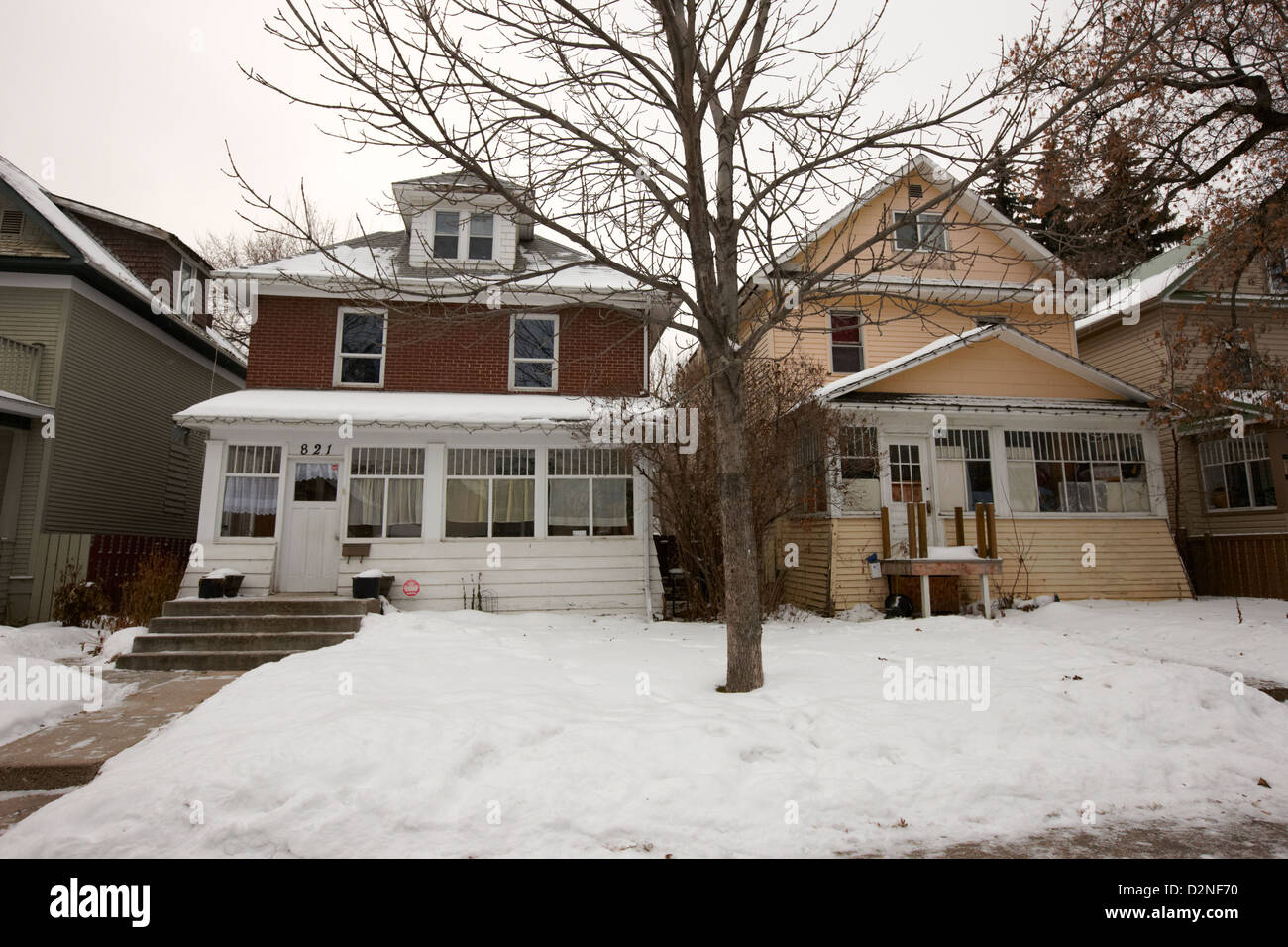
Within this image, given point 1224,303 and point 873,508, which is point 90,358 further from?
point 1224,303

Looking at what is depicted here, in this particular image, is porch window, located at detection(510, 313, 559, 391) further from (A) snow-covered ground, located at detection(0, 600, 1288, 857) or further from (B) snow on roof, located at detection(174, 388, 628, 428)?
(A) snow-covered ground, located at detection(0, 600, 1288, 857)

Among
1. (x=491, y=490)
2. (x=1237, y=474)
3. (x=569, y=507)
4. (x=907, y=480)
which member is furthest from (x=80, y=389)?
(x=1237, y=474)

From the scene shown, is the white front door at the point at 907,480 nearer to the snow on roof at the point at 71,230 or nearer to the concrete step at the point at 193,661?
the concrete step at the point at 193,661

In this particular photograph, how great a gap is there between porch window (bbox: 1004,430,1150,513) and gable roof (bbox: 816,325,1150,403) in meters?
0.93

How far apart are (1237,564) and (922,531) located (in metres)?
7.34

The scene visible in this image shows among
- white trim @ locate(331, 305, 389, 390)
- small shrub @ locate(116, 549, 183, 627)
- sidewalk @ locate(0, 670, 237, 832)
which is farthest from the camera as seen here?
white trim @ locate(331, 305, 389, 390)

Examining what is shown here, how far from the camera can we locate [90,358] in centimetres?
1365

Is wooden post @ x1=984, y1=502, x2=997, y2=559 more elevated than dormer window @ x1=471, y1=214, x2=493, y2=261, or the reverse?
dormer window @ x1=471, y1=214, x2=493, y2=261

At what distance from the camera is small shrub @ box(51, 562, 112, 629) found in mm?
11453

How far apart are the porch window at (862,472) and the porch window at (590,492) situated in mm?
3946

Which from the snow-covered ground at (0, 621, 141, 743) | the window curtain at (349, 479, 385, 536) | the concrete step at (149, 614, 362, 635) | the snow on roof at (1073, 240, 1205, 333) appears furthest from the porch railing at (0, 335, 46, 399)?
the snow on roof at (1073, 240, 1205, 333)

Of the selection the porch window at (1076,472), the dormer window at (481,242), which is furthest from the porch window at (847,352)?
the dormer window at (481,242)

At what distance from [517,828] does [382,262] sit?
12700mm

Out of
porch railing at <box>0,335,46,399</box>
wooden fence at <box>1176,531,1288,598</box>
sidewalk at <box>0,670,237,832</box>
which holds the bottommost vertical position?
sidewalk at <box>0,670,237,832</box>
